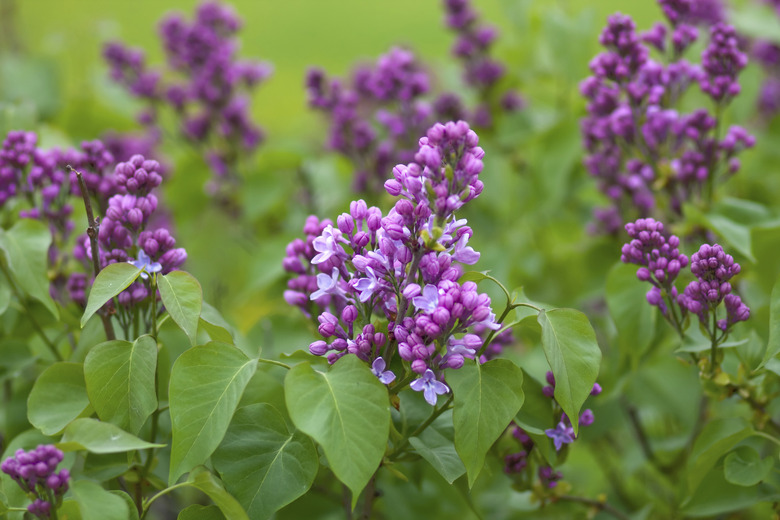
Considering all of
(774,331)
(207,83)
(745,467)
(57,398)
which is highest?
(207,83)

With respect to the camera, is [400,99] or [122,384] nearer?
[122,384]

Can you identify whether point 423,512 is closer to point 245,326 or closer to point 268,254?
point 268,254

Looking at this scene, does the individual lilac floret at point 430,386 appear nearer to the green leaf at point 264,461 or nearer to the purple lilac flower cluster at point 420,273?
the purple lilac flower cluster at point 420,273

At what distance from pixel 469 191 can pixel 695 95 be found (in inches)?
85.1

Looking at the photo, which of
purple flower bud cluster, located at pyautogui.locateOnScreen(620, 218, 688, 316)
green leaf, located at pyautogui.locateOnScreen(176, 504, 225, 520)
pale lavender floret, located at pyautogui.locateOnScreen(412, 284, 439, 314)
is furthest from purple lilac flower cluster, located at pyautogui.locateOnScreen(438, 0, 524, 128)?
green leaf, located at pyautogui.locateOnScreen(176, 504, 225, 520)

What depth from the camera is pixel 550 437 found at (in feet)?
3.57

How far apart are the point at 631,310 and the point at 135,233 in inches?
31.7

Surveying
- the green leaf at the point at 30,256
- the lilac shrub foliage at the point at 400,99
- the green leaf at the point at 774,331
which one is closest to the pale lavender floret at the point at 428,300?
the green leaf at the point at 774,331

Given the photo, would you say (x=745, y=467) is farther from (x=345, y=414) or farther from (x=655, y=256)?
(x=345, y=414)

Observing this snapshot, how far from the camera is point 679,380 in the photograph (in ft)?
5.54

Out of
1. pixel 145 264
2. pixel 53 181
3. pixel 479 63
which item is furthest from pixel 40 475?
pixel 479 63

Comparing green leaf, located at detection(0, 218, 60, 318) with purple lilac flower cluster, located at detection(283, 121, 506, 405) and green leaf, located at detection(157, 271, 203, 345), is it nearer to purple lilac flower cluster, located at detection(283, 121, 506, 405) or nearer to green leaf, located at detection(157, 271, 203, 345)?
green leaf, located at detection(157, 271, 203, 345)

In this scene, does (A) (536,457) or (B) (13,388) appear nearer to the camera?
(A) (536,457)

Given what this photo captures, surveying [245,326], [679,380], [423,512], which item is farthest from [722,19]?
[245,326]
